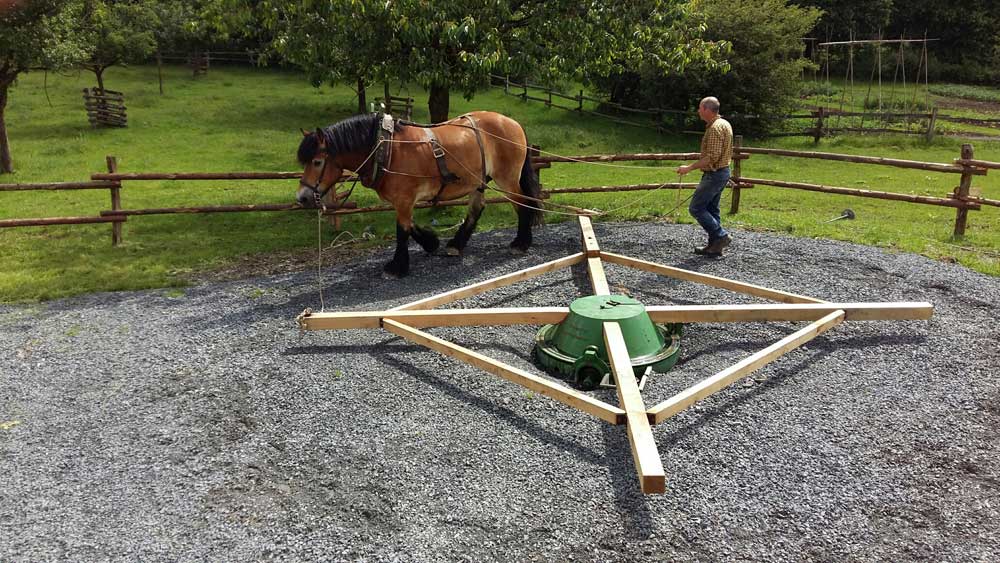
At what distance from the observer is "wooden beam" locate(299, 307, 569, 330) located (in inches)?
208

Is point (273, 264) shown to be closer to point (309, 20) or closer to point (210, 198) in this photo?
point (309, 20)

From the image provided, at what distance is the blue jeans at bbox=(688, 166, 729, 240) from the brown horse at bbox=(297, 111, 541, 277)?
1.97 metres

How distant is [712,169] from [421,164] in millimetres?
3246

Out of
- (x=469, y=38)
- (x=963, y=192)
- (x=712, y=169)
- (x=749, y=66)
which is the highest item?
(x=749, y=66)

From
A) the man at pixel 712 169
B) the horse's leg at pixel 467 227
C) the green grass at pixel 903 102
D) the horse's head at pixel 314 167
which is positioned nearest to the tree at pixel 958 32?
the green grass at pixel 903 102

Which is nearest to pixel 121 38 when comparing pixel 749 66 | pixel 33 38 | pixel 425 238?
pixel 33 38

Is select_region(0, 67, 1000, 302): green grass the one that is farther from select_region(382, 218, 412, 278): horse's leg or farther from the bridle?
select_region(382, 218, 412, 278): horse's leg

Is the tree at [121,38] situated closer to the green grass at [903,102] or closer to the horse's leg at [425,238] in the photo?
the horse's leg at [425,238]

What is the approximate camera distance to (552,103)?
2859cm

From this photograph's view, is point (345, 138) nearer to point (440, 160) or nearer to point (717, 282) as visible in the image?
point (440, 160)

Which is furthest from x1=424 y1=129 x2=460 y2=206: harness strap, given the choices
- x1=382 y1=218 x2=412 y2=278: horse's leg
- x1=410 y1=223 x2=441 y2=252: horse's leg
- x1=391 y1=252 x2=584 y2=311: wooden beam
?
x1=391 y1=252 x2=584 y2=311: wooden beam

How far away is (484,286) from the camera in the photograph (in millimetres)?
6199

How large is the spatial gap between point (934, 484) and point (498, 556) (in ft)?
7.90

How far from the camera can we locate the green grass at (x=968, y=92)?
33.4 metres
